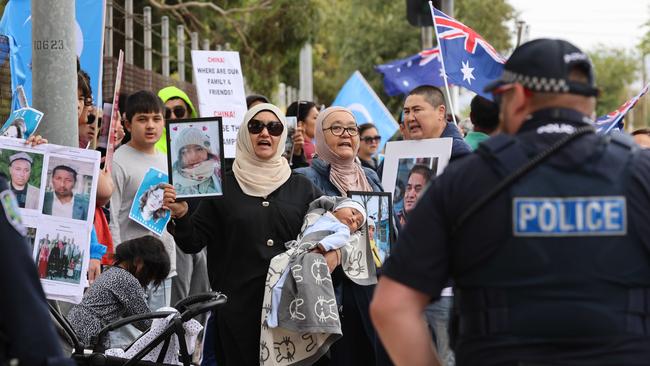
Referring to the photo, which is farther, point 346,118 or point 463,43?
point 463,43

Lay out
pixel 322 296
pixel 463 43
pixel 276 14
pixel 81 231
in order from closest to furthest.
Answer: pixel 81 231, pixel 322 296, pixel 463 43, pixel 276 14

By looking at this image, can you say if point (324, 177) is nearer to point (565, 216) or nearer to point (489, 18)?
point (565, 216)

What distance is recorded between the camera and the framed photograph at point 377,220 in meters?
7.26

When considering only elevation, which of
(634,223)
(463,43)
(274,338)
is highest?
(463,43)

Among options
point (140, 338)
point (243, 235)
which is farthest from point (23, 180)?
point (243, 235)

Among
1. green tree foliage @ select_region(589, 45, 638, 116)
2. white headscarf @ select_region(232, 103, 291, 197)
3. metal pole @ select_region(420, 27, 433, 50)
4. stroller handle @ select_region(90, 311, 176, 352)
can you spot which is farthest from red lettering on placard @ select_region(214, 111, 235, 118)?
green tree foliage @ select_region(589, 45, 638, 116)

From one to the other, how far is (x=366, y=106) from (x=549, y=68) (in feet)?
37.1

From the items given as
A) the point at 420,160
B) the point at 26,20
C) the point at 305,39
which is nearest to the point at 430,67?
the point at 26,20

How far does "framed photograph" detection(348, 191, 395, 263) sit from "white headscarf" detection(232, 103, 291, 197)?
455 mm

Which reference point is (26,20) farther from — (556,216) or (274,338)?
(556,216)

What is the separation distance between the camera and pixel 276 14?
28844 mm

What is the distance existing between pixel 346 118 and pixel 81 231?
2.45 m

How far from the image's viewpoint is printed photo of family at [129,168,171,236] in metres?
8.12

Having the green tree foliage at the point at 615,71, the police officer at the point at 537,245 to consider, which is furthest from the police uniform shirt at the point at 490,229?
the green tree foliage at the point at 615,71
